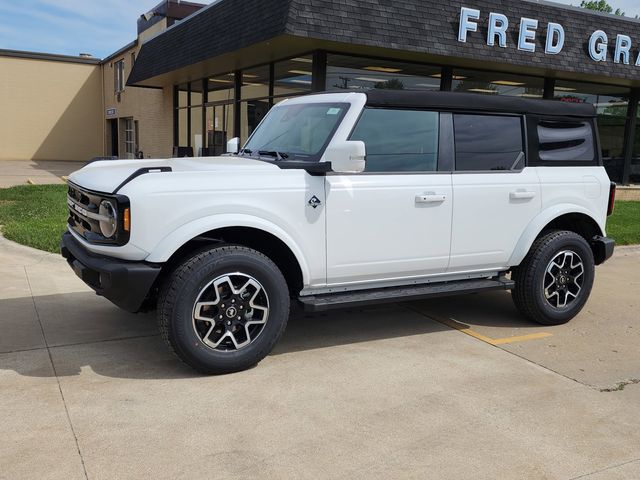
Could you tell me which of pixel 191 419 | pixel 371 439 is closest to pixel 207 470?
pixel 191 419

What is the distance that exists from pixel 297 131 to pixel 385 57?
8.49 meters

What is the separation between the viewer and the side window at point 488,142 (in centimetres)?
502

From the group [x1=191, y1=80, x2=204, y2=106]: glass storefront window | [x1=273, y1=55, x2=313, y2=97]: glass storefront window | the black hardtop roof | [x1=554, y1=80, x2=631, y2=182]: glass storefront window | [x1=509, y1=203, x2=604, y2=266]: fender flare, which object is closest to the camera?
the black hardtop roof

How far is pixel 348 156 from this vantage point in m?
4.10

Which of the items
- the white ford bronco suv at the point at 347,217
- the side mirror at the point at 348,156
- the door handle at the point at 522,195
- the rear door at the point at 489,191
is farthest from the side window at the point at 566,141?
the side mirror at the point at 348,156

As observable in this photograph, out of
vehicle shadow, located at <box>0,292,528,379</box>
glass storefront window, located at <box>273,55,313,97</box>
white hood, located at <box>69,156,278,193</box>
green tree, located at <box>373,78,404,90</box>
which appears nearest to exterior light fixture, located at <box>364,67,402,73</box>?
green tree, located at <box>373,78,404,90</box>

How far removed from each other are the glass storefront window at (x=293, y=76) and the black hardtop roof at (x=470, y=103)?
24.8ft

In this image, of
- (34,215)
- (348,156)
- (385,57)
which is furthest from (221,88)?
(348,156)

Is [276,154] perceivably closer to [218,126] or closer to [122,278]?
[122,278]

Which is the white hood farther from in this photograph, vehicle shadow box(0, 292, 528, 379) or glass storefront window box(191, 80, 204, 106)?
glass storefront window box(191, 80, 204, 106)

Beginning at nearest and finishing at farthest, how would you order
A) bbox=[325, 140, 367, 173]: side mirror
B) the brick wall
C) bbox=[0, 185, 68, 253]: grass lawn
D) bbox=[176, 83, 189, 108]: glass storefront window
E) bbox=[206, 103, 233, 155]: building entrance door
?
bbox=[325, 140, 367, 173]: side mirror, bbox=[0, 185, 68, 253]: grass lawn, bbox=[206, 103, 233, 155]: building entrance door, bbox=[176, 83, 189, 108]: glass storefront window, the brick wall

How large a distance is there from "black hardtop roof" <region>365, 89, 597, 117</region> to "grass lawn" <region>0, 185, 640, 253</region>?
5.04 metres

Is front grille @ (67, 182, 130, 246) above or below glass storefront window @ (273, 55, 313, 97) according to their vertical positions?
below

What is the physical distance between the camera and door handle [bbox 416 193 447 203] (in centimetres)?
467
